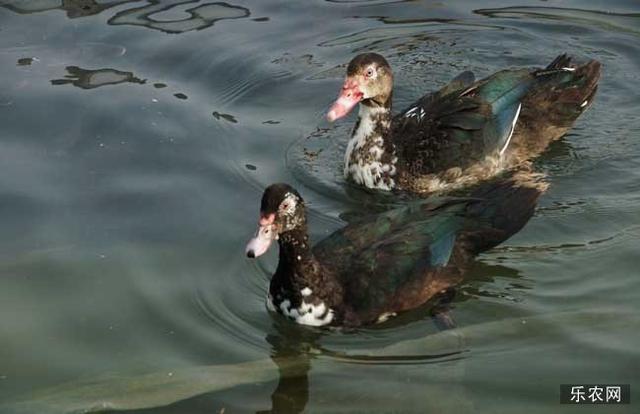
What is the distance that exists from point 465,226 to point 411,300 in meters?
0.67

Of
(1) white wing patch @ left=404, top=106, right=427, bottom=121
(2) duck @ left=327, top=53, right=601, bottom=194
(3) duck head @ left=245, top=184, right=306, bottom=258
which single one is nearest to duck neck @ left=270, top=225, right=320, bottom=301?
(3) duck head @ left=245, top=184, right=306, bottom=258

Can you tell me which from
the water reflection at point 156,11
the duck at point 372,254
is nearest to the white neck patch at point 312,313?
the duck at point 372,254

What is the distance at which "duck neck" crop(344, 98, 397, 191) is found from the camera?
9086mm

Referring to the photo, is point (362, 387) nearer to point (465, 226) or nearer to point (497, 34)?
point (465, 226)

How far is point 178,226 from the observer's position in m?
8.33

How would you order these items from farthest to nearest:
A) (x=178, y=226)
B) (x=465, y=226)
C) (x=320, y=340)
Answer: (x=178, y=226), (x=465, y=226), (x=320, y=340)

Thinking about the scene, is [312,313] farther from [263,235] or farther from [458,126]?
[458,126]

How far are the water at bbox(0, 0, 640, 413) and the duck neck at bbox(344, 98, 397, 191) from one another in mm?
175

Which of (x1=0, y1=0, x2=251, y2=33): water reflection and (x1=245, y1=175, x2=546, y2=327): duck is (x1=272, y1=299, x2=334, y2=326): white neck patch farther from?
(x1=0, y1=0, x2=251, y2=33): water reflection

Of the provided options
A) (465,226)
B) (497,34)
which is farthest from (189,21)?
(465,226)

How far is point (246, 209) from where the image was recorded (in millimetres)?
8625

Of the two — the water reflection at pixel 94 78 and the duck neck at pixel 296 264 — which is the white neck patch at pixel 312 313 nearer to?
the duck neck at pixel 296 264

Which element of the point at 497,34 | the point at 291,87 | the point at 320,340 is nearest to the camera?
the point at 320,340

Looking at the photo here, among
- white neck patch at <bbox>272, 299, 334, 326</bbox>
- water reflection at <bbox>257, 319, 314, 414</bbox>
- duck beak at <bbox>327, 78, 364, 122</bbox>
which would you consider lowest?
water reflection at <bbox>257, 319, 314, 414</bbox>
